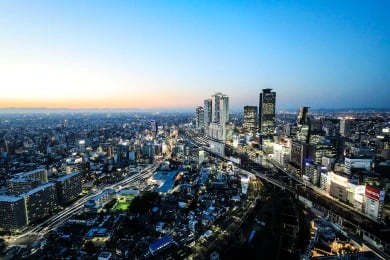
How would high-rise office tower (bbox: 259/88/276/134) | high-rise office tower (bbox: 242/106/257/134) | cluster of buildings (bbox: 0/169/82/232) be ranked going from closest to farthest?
1. cluster of buildings (bbox: 0/169/82/232)
2. high-rise office tower (bbox: 259/88/276/134)
3. high-rise office tower (bbox: 242/106/257/134)

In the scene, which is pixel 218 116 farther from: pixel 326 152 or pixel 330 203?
pixel 330 203

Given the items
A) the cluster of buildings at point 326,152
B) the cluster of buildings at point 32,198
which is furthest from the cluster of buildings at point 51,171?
the cluster of buildings at point 326,152

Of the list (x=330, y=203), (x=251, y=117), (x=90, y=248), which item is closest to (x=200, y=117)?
(x=251, y=117)

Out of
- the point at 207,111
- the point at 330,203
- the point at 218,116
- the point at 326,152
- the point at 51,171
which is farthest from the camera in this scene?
the point at 207,111

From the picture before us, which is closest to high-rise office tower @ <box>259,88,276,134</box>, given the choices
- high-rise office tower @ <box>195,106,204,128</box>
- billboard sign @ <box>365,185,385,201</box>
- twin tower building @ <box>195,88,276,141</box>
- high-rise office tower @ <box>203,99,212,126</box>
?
twin tower building @ <box>195,88,276,141</box>

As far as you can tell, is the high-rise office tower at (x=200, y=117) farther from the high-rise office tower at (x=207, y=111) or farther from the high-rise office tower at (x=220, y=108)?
the high-rise office tower at (x=220, y=108)

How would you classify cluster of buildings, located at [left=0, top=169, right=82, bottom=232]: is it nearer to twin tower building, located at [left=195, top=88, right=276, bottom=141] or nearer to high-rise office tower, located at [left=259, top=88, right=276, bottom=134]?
twin tower building, located at [left=195, top=88, right=276, bottom=141]

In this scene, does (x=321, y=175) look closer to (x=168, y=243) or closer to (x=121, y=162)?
(x=168, y=243)

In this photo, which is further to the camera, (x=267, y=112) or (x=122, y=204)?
(x=267, y=112)
